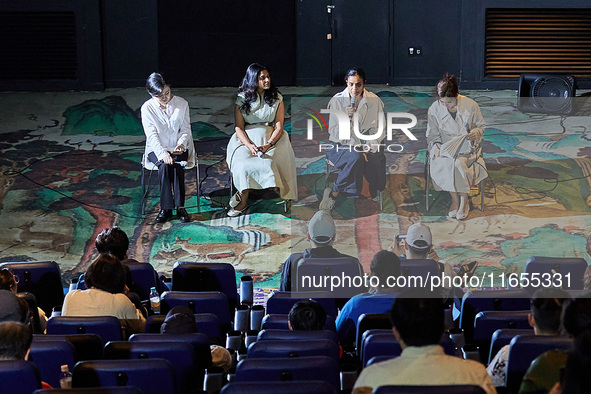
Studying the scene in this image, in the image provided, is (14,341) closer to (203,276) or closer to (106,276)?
(106,276)

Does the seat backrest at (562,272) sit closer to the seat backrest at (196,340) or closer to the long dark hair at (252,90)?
the seat backrest at (196,340)

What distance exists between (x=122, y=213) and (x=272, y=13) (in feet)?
16.9

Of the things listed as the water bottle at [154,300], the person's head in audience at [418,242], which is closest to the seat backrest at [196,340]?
the water bottle at [154,300]

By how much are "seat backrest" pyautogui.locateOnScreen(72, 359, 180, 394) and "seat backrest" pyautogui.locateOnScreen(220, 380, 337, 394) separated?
17.8 inches

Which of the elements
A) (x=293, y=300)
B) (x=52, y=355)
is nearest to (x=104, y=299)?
(x=52, y=355)

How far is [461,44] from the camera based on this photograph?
11484 mm

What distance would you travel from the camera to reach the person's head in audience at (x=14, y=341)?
3.08m

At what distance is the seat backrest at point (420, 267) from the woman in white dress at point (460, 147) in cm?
238

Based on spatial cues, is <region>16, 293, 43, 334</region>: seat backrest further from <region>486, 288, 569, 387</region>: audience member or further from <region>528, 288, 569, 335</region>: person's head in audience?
<region>528, 288, 569, 335</region>: person's head in audience

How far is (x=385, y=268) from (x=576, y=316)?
149cm

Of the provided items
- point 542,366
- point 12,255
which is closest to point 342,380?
point 542,366

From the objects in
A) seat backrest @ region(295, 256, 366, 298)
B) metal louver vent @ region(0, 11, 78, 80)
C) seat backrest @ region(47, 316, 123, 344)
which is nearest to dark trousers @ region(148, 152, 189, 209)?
seat backrest @ region(295, 256, 366, 298)

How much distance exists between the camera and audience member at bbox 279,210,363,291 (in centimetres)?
502

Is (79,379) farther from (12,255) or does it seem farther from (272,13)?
(272,13)
